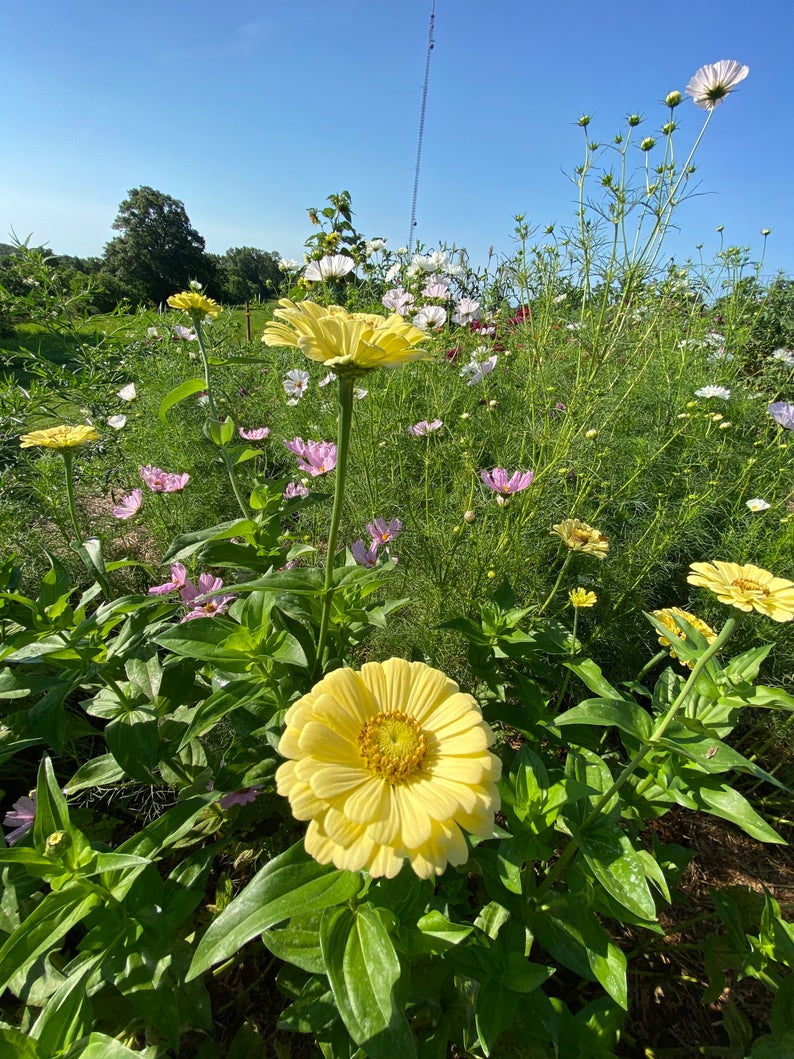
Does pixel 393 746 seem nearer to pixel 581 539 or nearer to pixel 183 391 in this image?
pixel 183 391

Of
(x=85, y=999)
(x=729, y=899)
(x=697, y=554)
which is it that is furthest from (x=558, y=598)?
(x=85, y=999)

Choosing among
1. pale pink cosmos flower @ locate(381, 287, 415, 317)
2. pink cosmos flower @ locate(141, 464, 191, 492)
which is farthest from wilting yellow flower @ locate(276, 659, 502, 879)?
pale pink cosmos flower @ locate(381, 287, 415, 317)

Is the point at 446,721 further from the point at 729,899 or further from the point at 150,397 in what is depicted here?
the point at 150,397

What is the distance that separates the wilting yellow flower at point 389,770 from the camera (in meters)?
0.64

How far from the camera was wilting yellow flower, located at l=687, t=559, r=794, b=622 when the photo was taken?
83cm

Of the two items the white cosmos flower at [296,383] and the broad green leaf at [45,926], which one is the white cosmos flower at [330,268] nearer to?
the white cosmos flower at [296,383]

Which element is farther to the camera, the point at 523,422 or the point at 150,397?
the point at 150,397

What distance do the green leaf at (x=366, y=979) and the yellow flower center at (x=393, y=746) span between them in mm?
238

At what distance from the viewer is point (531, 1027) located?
0.91 meters

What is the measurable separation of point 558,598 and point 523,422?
3.39ft

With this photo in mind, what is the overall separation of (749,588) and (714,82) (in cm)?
165

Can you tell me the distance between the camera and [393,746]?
0.74 meters

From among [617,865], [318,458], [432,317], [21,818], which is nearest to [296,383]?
[432,317]

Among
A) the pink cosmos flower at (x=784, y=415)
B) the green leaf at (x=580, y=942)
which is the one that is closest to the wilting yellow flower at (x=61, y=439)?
the green leaf at (x=580, y=942)
